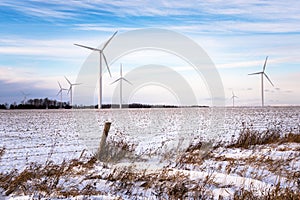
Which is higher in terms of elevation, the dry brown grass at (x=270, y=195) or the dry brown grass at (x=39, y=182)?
the dry brown grass at (x=270, y=195)

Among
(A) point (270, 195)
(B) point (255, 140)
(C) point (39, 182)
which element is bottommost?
(C) point (39, 182)

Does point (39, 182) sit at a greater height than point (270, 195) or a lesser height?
lesser

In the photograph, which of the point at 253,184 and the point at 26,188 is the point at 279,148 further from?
the point at 26,188

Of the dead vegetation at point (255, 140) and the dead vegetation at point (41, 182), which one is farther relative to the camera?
the dead vegetation at point (255, 140)

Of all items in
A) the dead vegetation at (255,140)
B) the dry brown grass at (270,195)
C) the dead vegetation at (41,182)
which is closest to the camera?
the dry brown grass at (270,195)

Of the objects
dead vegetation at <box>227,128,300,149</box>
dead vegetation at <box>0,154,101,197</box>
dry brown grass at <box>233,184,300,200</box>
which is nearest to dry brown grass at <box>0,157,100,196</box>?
dead vegetation at <box>0,154,101,197</box>

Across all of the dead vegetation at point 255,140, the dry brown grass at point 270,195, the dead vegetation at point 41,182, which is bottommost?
the dead vegetation at point 41,182

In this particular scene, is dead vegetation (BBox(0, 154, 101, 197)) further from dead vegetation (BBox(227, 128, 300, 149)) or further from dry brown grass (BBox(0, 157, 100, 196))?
dead vegetation (BBox(227, 128, 300, 149))

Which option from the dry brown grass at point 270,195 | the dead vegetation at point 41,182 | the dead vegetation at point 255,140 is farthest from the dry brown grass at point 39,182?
the dead vegetation at point 255,140

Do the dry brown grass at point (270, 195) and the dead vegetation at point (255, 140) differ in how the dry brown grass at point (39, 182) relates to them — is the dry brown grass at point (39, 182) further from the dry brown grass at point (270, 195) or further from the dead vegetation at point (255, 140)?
the dead vegetation at point (255, 140)

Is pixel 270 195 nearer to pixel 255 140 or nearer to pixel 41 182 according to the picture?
pixel 41 182

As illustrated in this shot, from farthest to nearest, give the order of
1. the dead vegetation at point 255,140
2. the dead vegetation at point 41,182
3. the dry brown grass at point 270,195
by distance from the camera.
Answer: the dead vegetation at point 255,140 < the dead vegetation at point 41,182 < the dry brown grass at point 270,195

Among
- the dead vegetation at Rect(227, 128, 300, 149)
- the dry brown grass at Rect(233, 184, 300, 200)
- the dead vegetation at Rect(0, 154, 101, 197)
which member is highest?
the dead vegetation at Rect(227, 128, 300, 149)

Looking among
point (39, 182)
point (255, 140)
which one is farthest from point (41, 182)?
point (255, 140)
